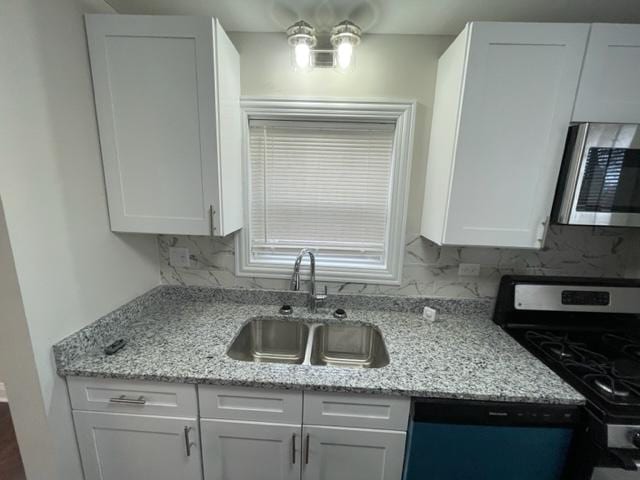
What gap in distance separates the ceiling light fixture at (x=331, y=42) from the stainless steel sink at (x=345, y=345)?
1380 millimetres

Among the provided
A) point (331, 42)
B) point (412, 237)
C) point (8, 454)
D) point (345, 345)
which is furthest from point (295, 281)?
point (8, 454)

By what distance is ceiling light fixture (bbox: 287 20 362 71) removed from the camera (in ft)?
3.76

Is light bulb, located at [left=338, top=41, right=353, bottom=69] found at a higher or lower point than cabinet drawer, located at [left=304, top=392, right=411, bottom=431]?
higher

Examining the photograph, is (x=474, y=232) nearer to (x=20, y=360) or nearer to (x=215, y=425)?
(x=215, y=425)

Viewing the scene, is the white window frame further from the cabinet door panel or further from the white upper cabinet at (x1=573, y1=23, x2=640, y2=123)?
the white upper cabinet at (x1=573, y1=23, x2=640, y2=123)

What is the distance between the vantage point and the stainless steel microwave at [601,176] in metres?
1.01

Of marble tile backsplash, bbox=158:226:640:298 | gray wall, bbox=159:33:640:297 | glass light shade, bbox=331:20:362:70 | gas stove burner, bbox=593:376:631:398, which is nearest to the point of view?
gas stove burner, bbox=593:376:631:398

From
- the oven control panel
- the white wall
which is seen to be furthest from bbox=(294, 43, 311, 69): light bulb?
the oven control panel

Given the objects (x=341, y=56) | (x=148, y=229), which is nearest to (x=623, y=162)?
(x=341, y=56)

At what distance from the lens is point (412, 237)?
59.4 inches

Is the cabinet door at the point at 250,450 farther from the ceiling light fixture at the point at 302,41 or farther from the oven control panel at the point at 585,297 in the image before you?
the ceiling light fixture at the point at 302,41

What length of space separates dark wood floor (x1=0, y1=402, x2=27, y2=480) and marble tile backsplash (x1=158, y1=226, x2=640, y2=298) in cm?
137

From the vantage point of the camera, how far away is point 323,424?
102 centimetres

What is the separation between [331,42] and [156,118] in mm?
873
